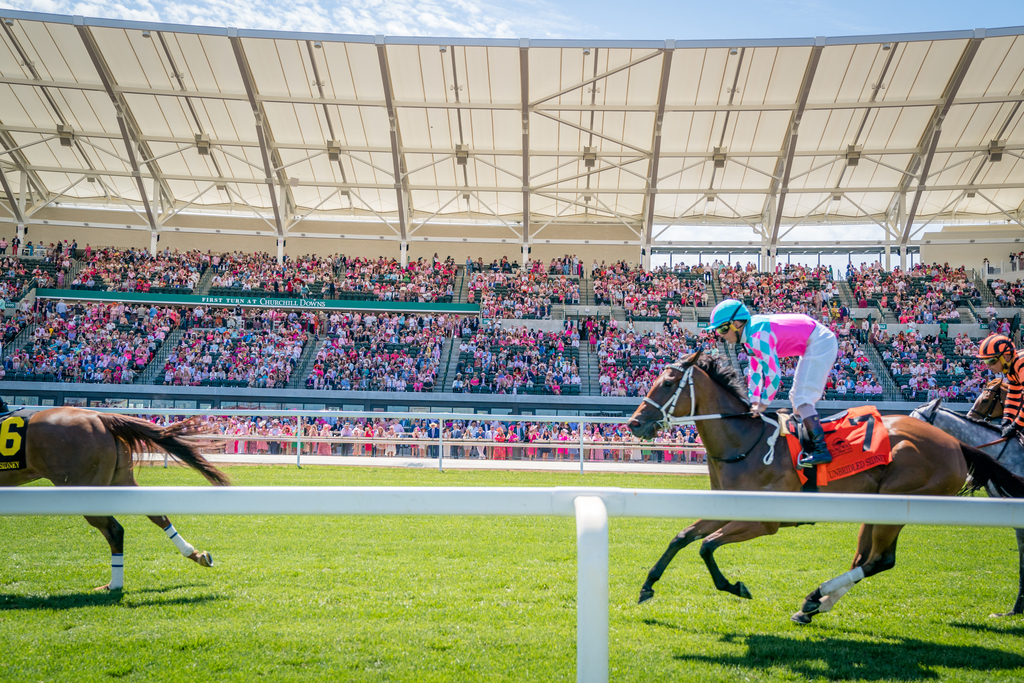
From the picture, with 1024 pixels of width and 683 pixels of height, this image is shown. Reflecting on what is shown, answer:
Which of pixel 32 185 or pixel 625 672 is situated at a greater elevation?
pixel 32 185

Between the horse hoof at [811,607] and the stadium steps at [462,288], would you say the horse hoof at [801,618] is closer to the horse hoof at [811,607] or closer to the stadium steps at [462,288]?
the horse hoof at [811,607]

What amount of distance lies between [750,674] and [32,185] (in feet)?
120

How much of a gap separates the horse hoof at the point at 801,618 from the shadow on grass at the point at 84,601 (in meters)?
3.50

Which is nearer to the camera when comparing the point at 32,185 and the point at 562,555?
the point at 562,555

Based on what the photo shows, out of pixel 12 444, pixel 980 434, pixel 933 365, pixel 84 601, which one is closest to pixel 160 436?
pixel 12 444

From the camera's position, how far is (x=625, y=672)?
3141 mm

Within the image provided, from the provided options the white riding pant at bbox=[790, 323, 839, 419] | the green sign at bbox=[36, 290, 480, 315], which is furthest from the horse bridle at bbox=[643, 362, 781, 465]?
the green sign at bbox=[36, 290, 480, 315]

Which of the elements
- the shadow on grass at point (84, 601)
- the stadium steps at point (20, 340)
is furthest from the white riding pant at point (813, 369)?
the stadium steps at point (20, 340)

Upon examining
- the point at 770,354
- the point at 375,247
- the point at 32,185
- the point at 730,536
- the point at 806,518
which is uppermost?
the point at 32,185

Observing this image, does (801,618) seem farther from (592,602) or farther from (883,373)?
(883,373)

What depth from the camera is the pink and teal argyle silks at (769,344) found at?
4633 millimetres

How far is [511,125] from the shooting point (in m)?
26.7

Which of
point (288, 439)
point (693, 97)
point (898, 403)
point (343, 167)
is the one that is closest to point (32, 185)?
point (343, 167)

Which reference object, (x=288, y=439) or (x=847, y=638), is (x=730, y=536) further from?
(x=288, y=439)
